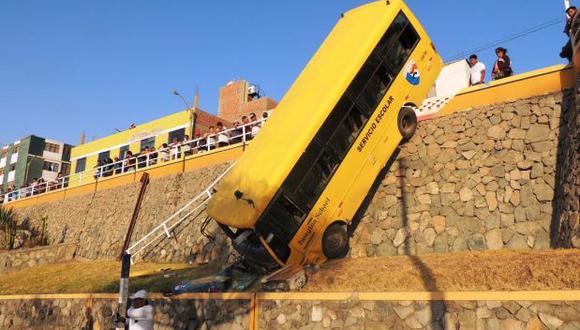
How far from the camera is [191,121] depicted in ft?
113

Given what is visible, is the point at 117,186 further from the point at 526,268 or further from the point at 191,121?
the point at 526,268

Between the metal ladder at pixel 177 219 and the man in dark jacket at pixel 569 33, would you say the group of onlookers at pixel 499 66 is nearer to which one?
the man in dark jacket at pixel 569 33

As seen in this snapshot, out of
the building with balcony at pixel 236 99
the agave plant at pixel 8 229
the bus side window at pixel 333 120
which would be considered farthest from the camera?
the building with balcony at pixel 236 99

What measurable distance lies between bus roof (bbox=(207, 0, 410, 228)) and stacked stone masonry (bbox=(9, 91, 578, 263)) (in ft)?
10.9

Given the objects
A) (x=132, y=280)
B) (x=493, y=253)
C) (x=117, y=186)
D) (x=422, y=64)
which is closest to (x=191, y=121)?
(x=117, y=186)

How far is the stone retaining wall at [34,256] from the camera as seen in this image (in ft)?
69.1

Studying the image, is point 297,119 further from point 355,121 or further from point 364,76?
point 364,76

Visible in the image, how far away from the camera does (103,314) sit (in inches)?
439

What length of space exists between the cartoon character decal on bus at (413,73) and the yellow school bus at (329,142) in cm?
3

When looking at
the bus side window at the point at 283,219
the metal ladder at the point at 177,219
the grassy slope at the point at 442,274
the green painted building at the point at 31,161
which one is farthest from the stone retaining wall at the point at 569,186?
the green painted building at the point at 31,161

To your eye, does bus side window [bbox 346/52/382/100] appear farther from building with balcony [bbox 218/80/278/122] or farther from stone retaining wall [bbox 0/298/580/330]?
building with balcony [bbox 218/80/278/122]

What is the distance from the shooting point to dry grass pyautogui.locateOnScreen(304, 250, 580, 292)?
636cm

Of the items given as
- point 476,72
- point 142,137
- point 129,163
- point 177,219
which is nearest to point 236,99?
point 142,137

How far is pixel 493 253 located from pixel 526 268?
99.6 inches
